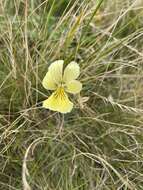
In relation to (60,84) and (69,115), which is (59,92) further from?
(69,115)

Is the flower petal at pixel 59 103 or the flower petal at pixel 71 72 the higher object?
the flower petal at pixel 71 72

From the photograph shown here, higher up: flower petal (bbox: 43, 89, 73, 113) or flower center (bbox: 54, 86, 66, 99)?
flower center (bbox: 54, 86, 66, 99)

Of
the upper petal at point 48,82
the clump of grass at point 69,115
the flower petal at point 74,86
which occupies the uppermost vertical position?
the upper petal at point 48,82

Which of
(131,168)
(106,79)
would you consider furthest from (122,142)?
(106,79)

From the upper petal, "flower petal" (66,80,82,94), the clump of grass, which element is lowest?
the clump of grass

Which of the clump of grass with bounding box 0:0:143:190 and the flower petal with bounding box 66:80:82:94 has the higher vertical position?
the flower petal with bounding box 66:80:82:94


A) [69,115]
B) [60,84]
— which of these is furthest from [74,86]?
[69,115]
